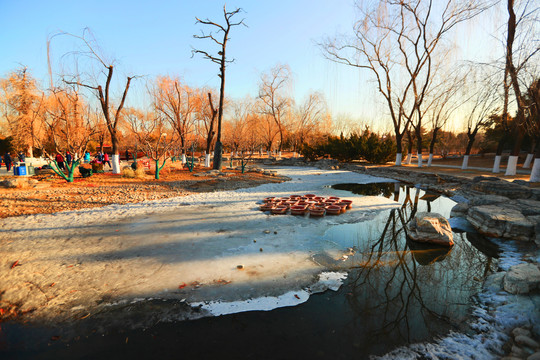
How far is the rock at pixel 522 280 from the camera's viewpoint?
3324 millimetres

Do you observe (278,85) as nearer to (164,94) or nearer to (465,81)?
(164,94)

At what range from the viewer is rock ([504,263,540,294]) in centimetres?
332

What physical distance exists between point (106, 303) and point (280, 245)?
315 cm

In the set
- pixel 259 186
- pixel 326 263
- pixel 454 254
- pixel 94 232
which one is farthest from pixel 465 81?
pixel 94 232

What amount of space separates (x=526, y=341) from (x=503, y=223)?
4.51 m

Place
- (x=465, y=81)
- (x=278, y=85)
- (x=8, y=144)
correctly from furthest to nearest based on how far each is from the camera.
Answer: (x=278, y=85) < (x=8, y=144) < (x=465, y=81)

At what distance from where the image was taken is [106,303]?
3.23 metres

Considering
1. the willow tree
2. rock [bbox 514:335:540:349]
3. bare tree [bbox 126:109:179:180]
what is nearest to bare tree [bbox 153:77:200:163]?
bare tree [bbox 126:109:179:180]

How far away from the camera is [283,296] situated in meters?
3.46

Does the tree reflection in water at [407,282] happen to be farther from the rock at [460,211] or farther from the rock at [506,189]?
the rock at [506,189]

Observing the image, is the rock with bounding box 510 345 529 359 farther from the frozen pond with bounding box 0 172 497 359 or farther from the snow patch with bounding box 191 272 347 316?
the snow patch with bounding box 191 272 347 316

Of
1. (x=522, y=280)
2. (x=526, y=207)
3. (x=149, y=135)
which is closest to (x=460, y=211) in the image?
(x=526, y=207)

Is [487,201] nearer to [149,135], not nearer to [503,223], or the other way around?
[503,223]

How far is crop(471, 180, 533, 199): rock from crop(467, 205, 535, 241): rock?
274 centimetres
